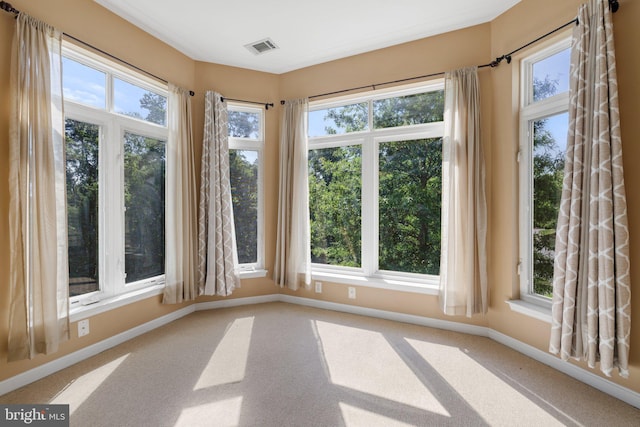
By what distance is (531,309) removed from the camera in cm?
235

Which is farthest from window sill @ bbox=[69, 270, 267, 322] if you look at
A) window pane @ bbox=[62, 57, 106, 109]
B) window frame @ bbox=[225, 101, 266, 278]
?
window pane @ bbox=[62, 57, 106, 109]

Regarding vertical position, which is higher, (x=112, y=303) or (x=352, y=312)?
(x=112, y=303)

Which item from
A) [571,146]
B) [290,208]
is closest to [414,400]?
[571,146]

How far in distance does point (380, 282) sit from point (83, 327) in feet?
8.80

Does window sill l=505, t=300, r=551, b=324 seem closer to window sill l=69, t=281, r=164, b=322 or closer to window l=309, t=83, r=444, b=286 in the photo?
window l=309, t=83, r=444, b=286

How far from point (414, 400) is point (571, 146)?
1920 millimetres

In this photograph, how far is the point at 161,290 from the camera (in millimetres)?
3027

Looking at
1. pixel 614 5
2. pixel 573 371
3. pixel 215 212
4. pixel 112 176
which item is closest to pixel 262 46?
pixel 215 212

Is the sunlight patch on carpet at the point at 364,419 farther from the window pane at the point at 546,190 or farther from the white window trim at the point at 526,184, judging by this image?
the window pane at the point at 546,190

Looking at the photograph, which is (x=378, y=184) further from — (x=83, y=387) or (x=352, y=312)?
(x=83, y=387)

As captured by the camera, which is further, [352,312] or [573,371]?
[352,312]

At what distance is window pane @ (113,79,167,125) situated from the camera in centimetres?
271

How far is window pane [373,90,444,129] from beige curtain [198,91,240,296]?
5.86ft

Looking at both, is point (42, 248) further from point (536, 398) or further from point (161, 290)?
point (536, 398)
